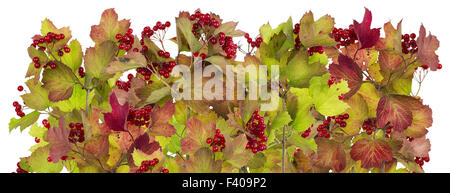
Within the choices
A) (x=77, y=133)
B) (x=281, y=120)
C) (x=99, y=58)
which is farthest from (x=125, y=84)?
(x=281, y=120)

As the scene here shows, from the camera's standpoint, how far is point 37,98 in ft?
5.42

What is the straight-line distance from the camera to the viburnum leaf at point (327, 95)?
4.99 feet

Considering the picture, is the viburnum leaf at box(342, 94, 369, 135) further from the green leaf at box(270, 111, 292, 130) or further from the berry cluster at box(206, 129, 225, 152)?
the berry cluster at box(206, 129, 225, 152)

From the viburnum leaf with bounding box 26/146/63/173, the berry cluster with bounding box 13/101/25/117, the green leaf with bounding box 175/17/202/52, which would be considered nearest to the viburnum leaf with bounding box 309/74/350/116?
the green leaf with bounding box 175/17/202/52

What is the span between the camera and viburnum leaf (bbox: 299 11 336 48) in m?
1.49

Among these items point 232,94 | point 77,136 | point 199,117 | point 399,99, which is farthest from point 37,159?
point 399,99

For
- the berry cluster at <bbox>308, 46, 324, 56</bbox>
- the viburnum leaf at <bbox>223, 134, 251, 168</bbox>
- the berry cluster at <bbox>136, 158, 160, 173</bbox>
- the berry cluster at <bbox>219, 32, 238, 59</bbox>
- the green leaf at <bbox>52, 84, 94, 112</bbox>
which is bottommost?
the berry cluster at <bbox>136, 158, 160, 173</bbox>

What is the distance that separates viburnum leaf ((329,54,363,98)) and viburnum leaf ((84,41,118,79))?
604 millimetres

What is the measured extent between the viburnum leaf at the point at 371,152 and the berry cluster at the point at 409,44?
0.26 m
